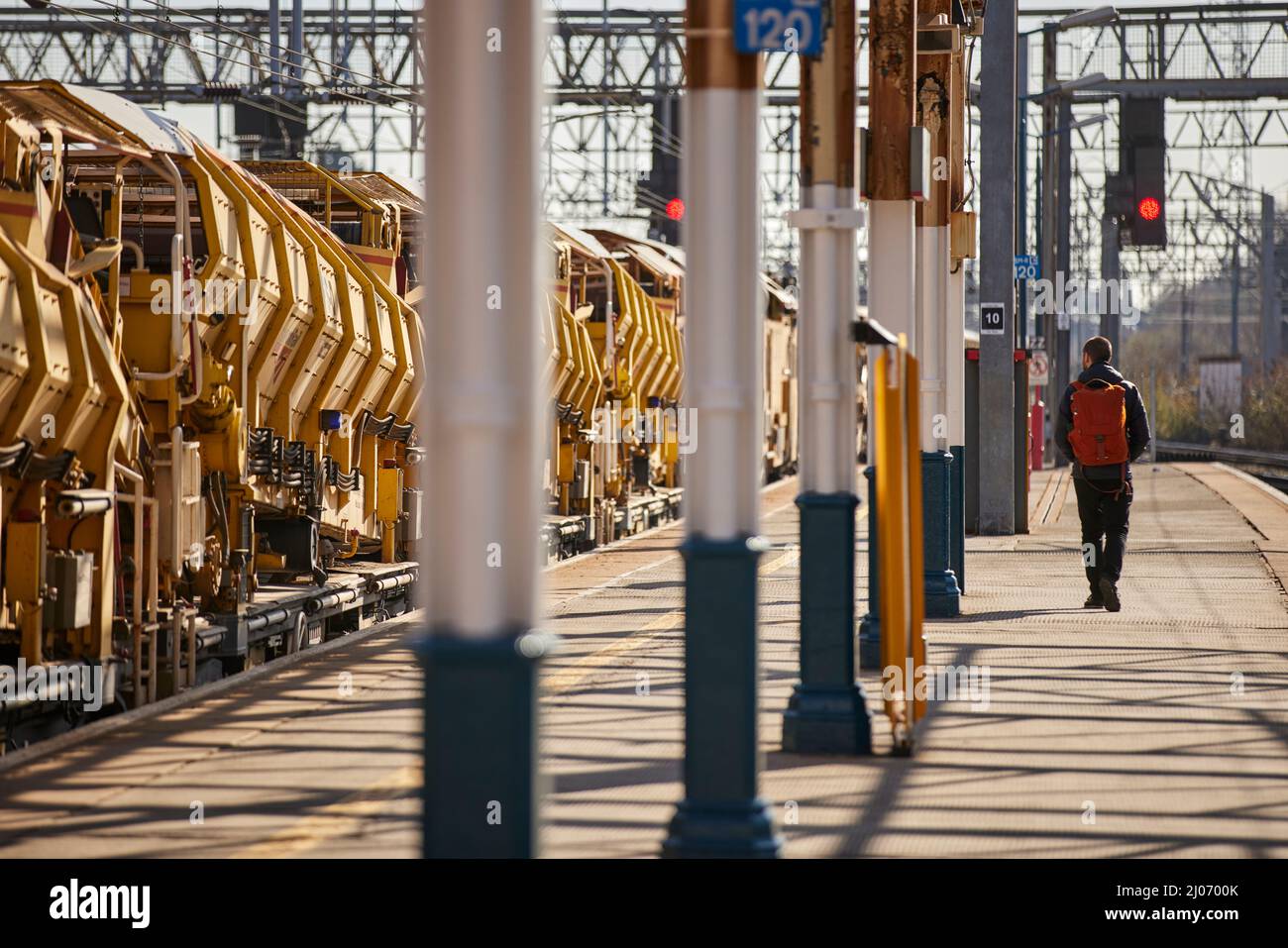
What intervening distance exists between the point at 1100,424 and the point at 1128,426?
23 cm

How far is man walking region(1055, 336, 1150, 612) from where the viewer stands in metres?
15.0

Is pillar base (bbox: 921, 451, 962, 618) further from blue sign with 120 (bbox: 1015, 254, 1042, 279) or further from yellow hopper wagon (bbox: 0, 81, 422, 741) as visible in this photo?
blue sign with 120 (bbox: 1015, 254, 1042, 279)

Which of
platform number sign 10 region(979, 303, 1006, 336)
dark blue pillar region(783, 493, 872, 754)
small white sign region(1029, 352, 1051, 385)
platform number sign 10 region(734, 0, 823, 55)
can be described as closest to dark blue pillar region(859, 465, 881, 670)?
dark blue pillar region(783, 493, 872, 754)

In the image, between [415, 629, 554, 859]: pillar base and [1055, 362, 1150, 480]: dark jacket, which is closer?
[415, 629, 554, 859]: pillar base

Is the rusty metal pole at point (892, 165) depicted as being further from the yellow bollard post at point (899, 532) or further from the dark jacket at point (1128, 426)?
the dark jacket at point (1128, 426)

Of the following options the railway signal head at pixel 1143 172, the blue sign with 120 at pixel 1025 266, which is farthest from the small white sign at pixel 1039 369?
the blue sign with 120 at pixel 1025 266

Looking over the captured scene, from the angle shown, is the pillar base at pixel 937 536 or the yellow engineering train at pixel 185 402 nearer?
the yellow engineering train at pixel 185 402

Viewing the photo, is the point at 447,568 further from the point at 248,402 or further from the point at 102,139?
the point at 248,402

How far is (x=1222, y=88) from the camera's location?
137ft

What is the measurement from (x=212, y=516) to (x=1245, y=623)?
794 cm

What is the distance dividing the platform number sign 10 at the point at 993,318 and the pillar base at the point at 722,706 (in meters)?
17.3

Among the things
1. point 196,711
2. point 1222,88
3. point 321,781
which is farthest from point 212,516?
point 1222,88

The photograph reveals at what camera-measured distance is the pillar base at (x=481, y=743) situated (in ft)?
14.3
